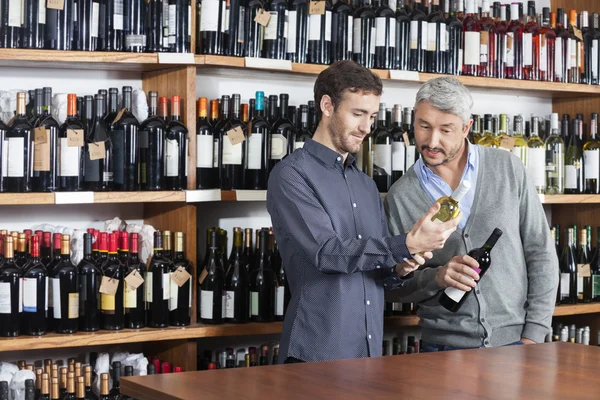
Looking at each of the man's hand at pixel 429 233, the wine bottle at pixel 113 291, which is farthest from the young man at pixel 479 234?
the wine bottle at pixel 113 291

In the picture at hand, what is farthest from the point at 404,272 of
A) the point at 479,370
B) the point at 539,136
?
the point at 539,136

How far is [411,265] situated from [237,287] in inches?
41.1

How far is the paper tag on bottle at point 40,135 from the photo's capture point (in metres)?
2.90

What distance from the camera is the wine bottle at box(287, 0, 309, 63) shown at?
329cm

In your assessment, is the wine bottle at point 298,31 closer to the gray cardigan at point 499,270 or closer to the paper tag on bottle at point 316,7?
the paper tag on bottle at point 316,7

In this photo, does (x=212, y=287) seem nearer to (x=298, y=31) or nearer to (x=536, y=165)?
(x=298, y=31)

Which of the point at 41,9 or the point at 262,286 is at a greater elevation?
the point at 41,9

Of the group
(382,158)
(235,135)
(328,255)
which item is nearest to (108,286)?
(235,135)

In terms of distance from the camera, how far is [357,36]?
3.44 m

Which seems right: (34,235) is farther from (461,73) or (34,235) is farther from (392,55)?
(461,73)

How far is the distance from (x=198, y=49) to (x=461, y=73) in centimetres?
116

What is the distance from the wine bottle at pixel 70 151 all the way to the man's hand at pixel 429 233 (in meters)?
1.28

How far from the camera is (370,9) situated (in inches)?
137

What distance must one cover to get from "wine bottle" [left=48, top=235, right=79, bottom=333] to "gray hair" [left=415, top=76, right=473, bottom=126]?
4.19ft
